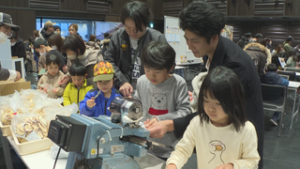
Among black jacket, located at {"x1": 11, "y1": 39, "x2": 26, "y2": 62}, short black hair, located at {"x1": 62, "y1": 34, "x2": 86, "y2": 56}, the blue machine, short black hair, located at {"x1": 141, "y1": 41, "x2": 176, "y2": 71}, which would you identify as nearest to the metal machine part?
the blue machine

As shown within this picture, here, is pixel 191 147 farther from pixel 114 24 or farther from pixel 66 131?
pixel 114 24

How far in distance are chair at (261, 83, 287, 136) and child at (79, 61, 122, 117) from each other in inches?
109

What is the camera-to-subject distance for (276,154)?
10.9 feet

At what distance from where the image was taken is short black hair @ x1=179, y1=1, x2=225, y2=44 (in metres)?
1.15

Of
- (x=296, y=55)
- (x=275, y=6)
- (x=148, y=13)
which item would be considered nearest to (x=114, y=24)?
(x=275, y=6)

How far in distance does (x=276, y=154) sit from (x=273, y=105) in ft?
2.77

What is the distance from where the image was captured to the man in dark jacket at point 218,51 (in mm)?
1146

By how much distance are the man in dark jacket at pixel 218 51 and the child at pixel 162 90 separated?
0.25 meters

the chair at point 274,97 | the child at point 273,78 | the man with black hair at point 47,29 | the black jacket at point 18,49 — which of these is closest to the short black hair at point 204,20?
the chair at point 274,97

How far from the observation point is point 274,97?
387 centimetres

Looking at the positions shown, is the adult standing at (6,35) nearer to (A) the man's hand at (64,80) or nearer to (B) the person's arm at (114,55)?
(A) the man's hand at (64,80)

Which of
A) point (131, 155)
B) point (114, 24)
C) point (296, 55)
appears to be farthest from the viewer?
point (114, 24)

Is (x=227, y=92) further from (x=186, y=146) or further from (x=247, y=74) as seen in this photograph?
(x=186, y=146)

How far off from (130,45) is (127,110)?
45.6 inches
